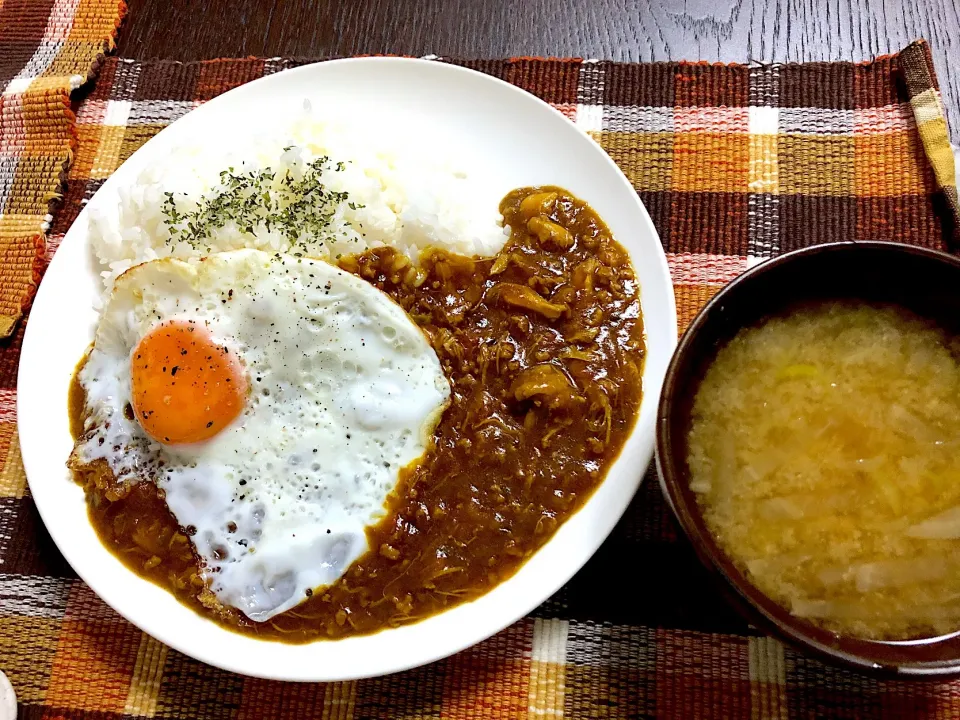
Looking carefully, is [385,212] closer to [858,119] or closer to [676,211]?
[676,211]

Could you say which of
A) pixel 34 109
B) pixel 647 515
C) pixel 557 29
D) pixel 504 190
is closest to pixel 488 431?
pixel 647 515

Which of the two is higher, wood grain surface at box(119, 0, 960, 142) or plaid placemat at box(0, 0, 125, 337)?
wood grain surface at box(119, 0, 960, 142)

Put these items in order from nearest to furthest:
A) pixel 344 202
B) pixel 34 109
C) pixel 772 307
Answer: pixel 772 307 < pixel 344 202 < pixel 34 109

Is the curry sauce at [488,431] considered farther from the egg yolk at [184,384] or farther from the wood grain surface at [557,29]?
the wood grain surface at [557,29]

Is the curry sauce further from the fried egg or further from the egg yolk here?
the egg yolk

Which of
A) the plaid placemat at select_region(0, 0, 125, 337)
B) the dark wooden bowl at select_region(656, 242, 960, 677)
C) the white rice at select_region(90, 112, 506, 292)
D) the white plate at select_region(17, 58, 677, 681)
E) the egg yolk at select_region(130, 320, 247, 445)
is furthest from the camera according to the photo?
the plaid placemat at select_region(0, 0, 125, 337)

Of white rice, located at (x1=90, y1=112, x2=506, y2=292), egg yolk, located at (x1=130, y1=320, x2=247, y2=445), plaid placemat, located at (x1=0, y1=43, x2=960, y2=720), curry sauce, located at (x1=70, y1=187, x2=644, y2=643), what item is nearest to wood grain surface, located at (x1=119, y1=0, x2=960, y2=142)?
plaid placemat, located at (x1=0, y1=43, x2=960, y2=720)

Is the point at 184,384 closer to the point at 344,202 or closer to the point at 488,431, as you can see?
the point at 344,202
